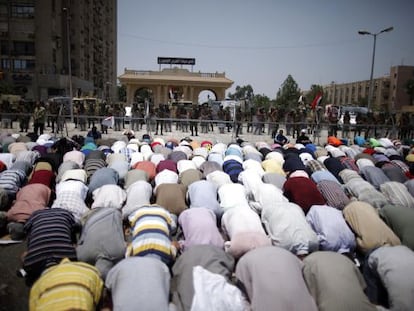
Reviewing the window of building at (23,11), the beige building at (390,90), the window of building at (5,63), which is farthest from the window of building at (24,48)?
the beige building at (390,90)

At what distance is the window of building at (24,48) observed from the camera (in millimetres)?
47438

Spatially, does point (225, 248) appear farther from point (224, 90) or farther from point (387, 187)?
point (224, 90)

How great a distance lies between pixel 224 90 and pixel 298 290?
141 feet

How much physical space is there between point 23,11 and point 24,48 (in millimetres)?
4996

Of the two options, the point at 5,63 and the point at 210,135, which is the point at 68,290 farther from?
the point at 5,63

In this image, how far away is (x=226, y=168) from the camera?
8.91m

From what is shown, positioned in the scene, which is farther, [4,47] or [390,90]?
[390,90]

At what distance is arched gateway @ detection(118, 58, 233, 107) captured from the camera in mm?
43531

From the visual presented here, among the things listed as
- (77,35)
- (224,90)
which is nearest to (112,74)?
(77,35)

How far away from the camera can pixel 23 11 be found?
47375mm

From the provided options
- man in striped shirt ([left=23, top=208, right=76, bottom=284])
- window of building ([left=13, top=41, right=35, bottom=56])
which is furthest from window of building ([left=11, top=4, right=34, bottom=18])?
man in striped shirt ([left=23, top=208, right=76, bottom=284])

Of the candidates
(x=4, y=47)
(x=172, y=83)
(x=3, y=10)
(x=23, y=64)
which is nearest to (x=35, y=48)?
(x=23, y=64)

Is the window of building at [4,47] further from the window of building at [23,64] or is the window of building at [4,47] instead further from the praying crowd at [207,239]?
the praying crowd at [207,239]

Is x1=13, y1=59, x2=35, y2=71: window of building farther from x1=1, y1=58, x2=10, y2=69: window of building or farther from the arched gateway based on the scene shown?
the arched gateway
